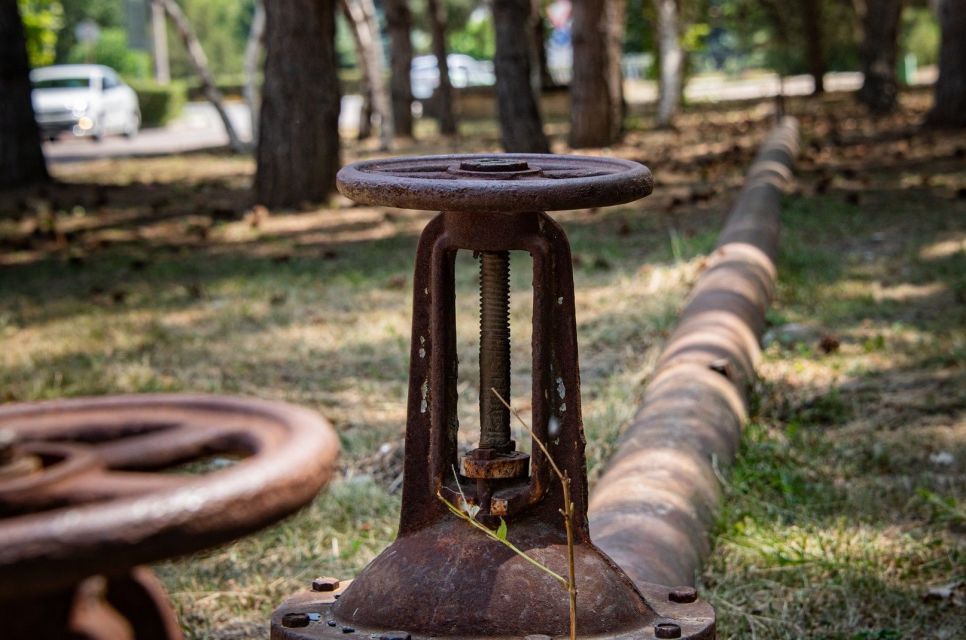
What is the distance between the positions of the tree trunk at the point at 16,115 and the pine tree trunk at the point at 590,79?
6.37 m

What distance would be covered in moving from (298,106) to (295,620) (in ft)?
29.8

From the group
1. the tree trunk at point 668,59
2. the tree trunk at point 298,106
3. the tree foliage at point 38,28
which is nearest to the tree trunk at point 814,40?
the tree trunk at point 668,59

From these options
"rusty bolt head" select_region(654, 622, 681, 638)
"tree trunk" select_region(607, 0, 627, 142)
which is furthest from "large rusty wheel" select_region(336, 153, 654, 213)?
"tree trunk" select_region(607, 0, 627, 142)

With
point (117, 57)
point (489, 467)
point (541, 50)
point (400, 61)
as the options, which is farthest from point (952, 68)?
point (117, 57)

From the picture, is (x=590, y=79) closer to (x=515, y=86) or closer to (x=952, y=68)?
(x=515, y=86)

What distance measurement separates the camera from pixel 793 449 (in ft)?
14.9

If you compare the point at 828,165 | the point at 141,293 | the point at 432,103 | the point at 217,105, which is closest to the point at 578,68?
the point at 828,165

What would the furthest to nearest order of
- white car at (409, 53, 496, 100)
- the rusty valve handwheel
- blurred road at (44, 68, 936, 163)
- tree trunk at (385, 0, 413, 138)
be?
white car at (409, 53, 496, 100) → blurred road at (44, 68, 936, 163) → tree trunk at (385, 0, 413, 138) → the rusty valve handwheel

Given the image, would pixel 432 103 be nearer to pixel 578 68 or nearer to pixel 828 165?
pixel 578 68

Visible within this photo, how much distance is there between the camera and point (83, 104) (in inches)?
1064

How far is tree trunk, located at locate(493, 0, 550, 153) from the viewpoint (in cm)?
1372

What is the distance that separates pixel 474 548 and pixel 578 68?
14271mm

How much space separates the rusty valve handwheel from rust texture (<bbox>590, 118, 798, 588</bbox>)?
5.51 ft

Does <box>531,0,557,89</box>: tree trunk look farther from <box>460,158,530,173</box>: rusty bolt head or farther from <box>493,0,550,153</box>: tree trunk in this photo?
<box>460,158,530,173</box>: rusty bolt head
